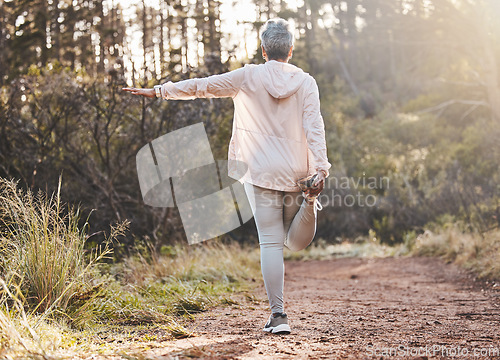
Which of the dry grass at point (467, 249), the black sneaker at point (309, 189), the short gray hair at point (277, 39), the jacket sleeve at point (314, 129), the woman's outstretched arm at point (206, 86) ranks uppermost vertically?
the short gray hair at point (277, 39)

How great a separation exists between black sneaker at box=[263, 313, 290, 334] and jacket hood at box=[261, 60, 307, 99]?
141 centimetres

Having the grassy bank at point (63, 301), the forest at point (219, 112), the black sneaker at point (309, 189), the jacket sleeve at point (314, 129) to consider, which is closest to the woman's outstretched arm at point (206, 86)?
the jacket sleeve at point (314, 129)

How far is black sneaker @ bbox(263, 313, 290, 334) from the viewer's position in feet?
11.1

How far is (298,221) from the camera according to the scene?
352 centimetres

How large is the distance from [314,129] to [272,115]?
30cm

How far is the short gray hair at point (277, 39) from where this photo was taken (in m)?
3.53

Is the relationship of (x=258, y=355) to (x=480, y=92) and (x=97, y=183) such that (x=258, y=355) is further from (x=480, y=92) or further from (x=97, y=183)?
(x=480, y=92)

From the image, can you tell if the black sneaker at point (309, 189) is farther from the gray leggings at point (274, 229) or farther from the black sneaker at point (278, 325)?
the black sneaker at point (278, 325)

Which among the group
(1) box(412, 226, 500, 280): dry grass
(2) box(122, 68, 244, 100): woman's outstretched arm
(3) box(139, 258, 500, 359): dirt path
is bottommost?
(1) box(412, 226, 500, 280): dry grass

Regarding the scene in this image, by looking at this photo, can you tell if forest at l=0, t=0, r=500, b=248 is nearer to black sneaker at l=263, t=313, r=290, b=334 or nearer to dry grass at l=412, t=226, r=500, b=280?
dry grass at l=412, t=226, r=500, b=280

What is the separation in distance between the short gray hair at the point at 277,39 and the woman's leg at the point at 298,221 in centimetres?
94

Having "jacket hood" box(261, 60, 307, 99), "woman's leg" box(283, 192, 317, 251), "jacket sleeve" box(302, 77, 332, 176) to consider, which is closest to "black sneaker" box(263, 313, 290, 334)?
"woman's leg" box(283, 192, 317, 251)

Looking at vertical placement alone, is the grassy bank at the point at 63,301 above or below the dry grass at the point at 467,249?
above

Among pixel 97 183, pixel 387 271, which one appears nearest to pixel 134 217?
pixel 97 183
